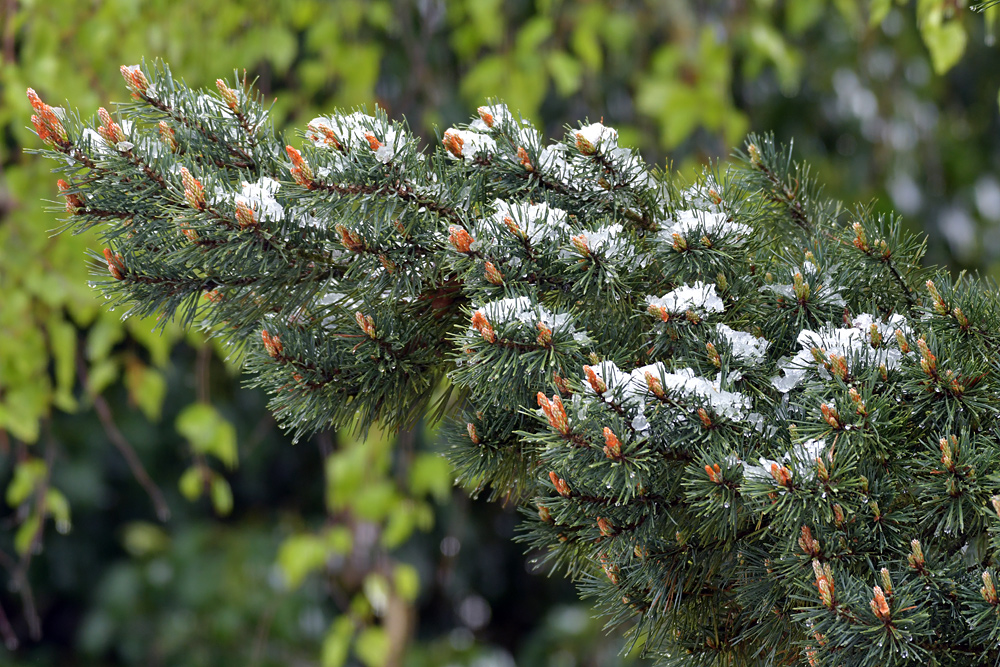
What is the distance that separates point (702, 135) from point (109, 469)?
1.46 metres

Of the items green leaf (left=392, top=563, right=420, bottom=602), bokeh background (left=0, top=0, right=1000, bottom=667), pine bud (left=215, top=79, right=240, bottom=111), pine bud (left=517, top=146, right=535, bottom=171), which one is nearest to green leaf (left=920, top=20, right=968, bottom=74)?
bokeh background (left=0, top=0, right=1000, bottom=667)

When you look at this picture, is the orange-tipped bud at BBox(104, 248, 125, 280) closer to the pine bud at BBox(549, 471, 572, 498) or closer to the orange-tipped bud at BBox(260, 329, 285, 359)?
the orange-tipped bud at BBox(260, 329, 285, 359)

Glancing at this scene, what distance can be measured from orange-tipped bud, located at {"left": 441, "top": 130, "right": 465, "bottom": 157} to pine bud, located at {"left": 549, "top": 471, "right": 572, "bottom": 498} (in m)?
0.18

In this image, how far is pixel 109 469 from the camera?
1.99 m

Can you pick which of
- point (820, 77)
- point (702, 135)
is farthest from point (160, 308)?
point (820, 77)

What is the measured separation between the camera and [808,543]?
1.37ft

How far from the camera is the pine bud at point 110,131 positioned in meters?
0.47

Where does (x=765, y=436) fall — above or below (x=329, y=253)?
below

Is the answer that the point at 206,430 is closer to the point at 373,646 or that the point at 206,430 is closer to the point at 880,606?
the point at 373,646

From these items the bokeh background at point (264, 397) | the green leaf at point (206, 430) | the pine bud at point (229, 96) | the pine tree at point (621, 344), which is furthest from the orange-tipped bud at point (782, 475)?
the green leaf at point (206, 430)

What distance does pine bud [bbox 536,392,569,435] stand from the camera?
1.34ft

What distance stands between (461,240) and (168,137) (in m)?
0.18

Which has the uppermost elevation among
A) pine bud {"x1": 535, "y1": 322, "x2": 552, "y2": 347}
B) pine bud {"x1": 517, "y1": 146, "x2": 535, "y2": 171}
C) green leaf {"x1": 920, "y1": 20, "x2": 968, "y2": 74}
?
green leaf {"x1": 920, "y1": 20, "x2": 968, "y2": 74}

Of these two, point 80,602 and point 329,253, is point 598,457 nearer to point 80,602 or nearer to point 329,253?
point 329,253
